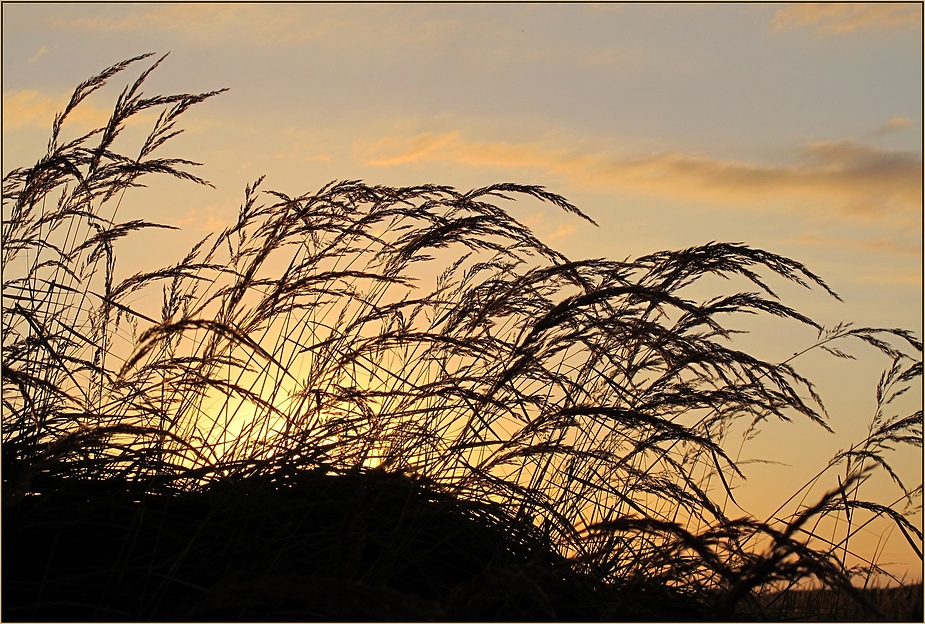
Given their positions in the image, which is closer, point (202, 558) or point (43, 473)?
point (202, 558)

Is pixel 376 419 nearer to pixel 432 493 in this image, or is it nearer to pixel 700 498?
pixel 432 493

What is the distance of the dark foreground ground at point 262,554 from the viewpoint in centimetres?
224

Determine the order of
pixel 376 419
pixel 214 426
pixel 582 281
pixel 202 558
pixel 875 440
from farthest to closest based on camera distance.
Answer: pixel 875 440, pixel 214 426, pixel 376 419, pixel 582 281, pixel 202 558

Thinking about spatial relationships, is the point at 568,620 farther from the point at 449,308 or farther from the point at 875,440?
the point at 875,440

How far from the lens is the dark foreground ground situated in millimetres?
2236

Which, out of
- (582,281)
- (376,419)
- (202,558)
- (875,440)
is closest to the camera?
(202,558)

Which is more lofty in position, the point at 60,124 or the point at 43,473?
the point at 60,124

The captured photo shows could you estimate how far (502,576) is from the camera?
1570 millimetres

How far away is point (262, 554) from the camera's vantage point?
2.42 m

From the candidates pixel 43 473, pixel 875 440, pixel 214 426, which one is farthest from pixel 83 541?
pixel 875 440

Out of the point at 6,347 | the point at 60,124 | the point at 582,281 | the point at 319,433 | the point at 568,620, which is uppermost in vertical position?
the point at 60,124

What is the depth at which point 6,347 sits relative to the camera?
2.99 meters

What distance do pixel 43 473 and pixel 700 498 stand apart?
1989mm

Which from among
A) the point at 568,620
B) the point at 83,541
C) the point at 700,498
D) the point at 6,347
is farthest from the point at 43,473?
the point at 700,498
